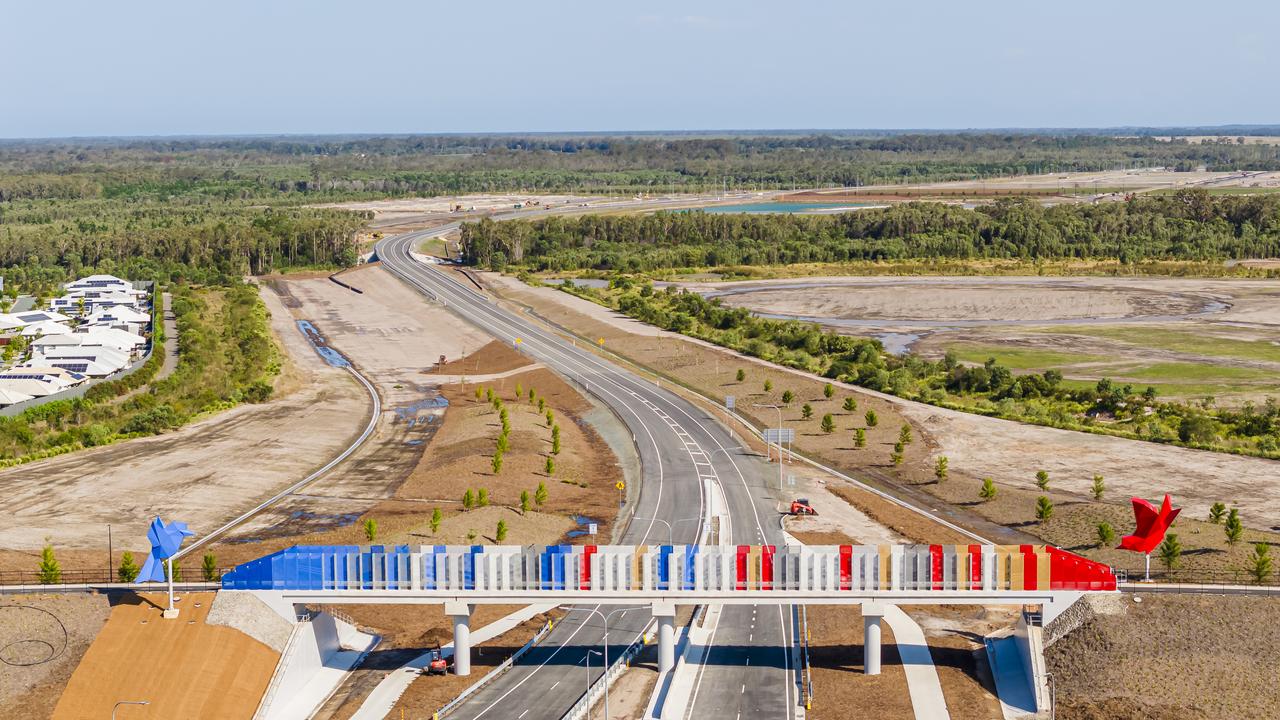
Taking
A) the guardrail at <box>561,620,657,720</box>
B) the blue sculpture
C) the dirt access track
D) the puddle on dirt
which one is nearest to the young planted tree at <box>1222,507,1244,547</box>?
the dirt access track

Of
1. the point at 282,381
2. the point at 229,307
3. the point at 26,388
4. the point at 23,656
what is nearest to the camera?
the point at 23,656

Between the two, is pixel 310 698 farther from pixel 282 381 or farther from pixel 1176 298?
pixel 1176 298

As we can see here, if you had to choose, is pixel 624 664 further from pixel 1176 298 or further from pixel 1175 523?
pixel 1176 298

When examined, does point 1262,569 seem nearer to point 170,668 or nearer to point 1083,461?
point 1083,461

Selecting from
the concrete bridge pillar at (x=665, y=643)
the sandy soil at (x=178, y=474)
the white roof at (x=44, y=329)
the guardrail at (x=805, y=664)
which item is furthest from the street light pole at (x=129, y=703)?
the white roof at (x=44, y=329)

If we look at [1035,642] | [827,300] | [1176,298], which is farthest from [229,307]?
[1035,642]

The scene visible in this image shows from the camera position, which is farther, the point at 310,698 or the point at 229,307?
the point at 229,307

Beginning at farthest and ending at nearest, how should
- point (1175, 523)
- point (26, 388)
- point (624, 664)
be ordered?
point (26, 388)
point (1175, 523)
point (624, 664)
